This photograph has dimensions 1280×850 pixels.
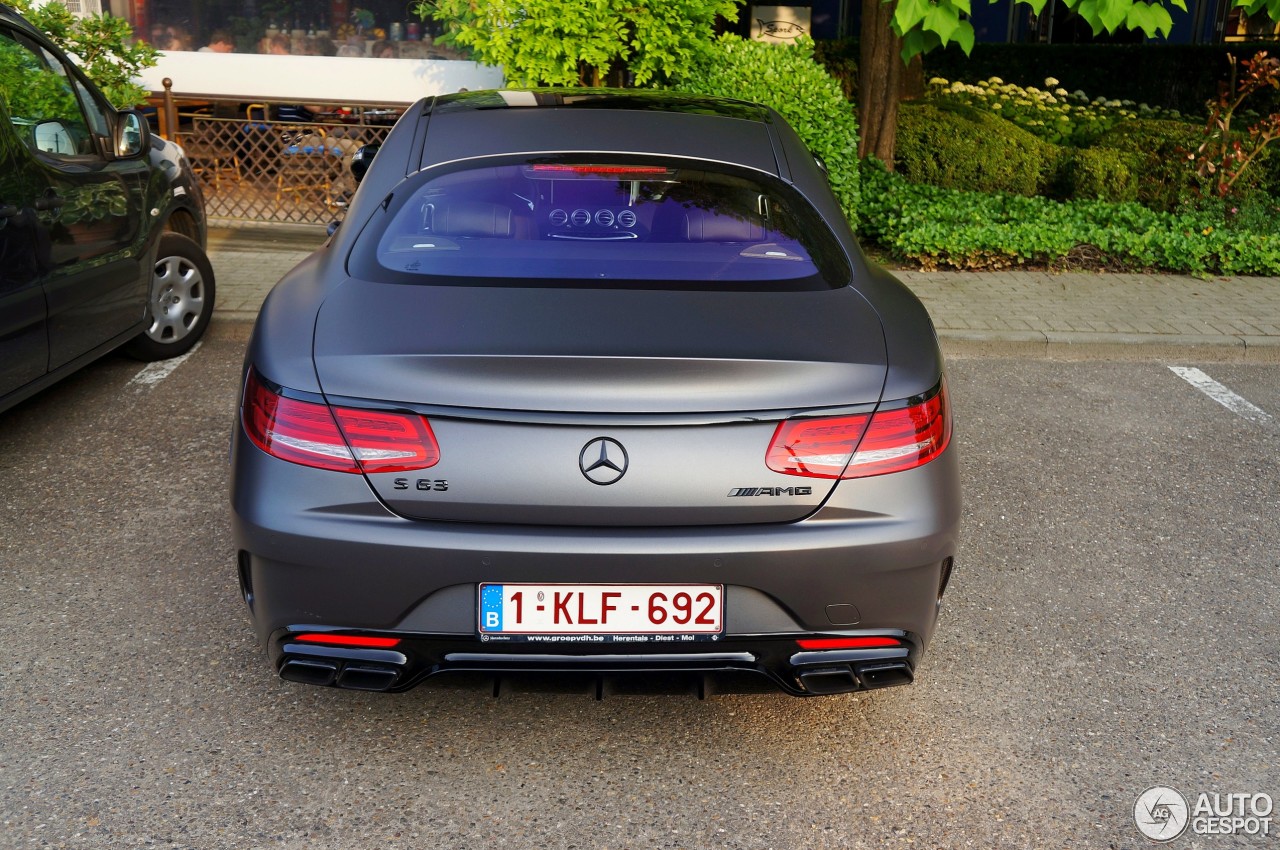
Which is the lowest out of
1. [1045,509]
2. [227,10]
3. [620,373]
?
[1045,509]

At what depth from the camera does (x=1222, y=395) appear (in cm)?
651

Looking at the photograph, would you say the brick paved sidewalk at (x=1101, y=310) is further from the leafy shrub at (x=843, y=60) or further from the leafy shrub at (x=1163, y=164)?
the leafy shrub at (x=843, y=60)

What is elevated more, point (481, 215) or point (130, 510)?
point (481, 215)

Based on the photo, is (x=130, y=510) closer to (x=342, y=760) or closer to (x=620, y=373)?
(x=342, y=760)

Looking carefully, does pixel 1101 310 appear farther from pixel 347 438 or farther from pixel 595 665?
pixel 347 438

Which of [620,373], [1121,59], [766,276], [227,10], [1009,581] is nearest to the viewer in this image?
[620,373]

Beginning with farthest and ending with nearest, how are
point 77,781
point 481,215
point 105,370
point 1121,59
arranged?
1. point 1121,59
2. point 105,370
3. point 481,215
4. point 77,781

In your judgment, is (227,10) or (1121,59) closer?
(227,10)

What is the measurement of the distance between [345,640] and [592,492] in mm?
666

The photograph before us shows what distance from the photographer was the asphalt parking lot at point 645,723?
2834 millimetres

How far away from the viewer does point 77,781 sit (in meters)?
2.93

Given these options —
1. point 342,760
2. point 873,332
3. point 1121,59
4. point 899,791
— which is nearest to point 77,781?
point 342,760

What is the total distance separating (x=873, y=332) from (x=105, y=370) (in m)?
4.70

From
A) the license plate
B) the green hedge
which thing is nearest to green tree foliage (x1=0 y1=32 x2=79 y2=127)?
the license plate
